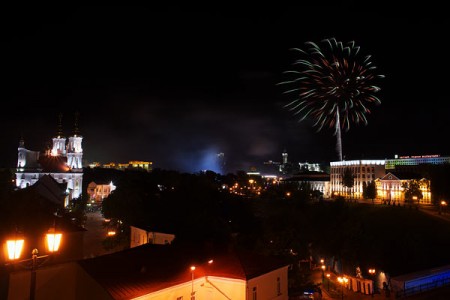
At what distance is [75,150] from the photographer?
93125 mm

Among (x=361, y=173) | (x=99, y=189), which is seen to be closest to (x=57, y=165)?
(x=99, y=189)

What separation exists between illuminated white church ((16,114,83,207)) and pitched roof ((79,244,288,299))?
248 feet

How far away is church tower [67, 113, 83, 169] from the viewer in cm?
9182

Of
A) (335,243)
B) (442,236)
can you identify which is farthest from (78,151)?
(442,236)

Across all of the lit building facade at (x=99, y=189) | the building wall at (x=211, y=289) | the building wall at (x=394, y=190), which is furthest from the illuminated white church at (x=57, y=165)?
the building wall at (x=211, y=289)

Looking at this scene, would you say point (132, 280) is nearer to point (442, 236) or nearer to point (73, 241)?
point (73, 241)

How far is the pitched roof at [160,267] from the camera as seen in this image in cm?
1375

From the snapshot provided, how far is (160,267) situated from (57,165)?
85852mm

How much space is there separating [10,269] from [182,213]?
2843cm

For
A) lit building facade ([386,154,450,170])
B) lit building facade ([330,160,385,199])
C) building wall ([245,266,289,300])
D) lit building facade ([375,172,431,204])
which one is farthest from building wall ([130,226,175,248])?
lit building facade ([386,154,450,170])

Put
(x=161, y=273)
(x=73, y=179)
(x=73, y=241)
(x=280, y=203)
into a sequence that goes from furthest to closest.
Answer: (x=73, y=179), (x=280, y=203), (x=73, y=241), (x=161, y=273)

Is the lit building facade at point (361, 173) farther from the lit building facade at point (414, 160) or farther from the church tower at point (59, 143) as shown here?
the church tower at point (59, 143)

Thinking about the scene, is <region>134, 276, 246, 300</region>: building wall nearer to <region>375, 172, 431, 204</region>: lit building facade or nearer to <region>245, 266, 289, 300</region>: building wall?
<region>245, 266, 289, 300</region>: building wall

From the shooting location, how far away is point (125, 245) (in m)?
35.1
